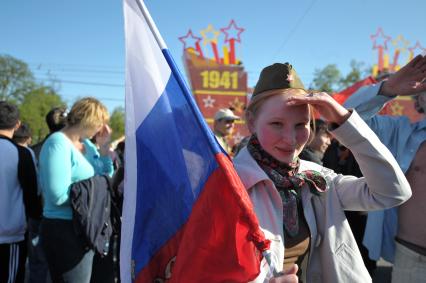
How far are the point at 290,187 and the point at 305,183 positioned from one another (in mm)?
64

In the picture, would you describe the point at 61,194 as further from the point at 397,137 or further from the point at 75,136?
the point at 397,137

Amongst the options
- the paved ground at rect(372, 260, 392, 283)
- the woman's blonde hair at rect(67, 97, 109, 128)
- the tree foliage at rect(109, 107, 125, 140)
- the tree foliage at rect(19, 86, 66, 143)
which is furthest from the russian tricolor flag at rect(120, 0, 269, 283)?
the tree foliage at rect(109, 107, 125, 140)

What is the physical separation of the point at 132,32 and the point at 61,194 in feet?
5.13

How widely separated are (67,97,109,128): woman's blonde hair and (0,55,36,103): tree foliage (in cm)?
4909

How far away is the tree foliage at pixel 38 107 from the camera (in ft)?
133

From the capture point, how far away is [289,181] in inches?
54.1

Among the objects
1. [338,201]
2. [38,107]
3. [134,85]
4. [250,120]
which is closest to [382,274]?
[338,201]

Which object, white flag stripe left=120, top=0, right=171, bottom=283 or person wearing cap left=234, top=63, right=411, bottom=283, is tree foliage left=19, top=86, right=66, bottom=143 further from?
person wearing cap left=234, top=63, right=411, bottom=283

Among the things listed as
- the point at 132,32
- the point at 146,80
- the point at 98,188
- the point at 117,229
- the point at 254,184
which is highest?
the point at 132,32

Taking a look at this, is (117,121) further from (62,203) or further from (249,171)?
(249,171)

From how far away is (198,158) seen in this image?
49.9 inches

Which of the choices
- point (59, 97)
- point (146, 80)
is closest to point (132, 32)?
point (146, 80)

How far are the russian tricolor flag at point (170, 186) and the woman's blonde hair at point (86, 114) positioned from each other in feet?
4.91

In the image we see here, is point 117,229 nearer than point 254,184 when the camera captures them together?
No
